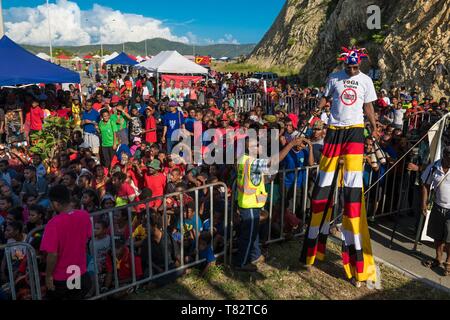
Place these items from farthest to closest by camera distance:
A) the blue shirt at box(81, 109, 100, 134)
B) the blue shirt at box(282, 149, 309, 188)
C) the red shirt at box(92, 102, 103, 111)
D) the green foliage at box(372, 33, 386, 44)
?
the green foliage at box(372, 33, 386, 44) → the red shirt at box(92, 102, 103, 111) → the blue shirt at box(81, 109, 100, 134) → the blue shirt at box(282, 149, 309, 188)

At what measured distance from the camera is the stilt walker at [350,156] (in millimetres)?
4316

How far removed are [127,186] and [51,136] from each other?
16.0ft

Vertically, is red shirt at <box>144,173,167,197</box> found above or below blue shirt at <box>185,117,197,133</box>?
below

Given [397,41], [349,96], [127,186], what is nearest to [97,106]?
[127,186]

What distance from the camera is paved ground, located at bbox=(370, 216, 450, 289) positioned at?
4982 millimetres

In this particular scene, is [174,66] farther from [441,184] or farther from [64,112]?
[441,184]

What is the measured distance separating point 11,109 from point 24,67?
4.85 feet

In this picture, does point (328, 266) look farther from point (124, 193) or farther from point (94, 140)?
point (94, 140)

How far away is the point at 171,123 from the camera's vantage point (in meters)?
10.4

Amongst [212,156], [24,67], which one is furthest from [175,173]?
[24,67]

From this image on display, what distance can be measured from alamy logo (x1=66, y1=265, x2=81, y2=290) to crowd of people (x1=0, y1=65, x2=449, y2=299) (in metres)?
0.04

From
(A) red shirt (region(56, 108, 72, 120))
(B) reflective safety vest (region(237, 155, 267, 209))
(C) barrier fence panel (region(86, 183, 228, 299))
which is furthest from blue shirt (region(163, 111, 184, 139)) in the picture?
(B) reflective safety vest (region(237, 155, 267, 209))

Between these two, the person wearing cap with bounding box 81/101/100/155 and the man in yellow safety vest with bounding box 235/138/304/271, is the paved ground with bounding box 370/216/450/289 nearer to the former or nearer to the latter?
the man in yellow safety vest with bounding box 235/138/304/271
